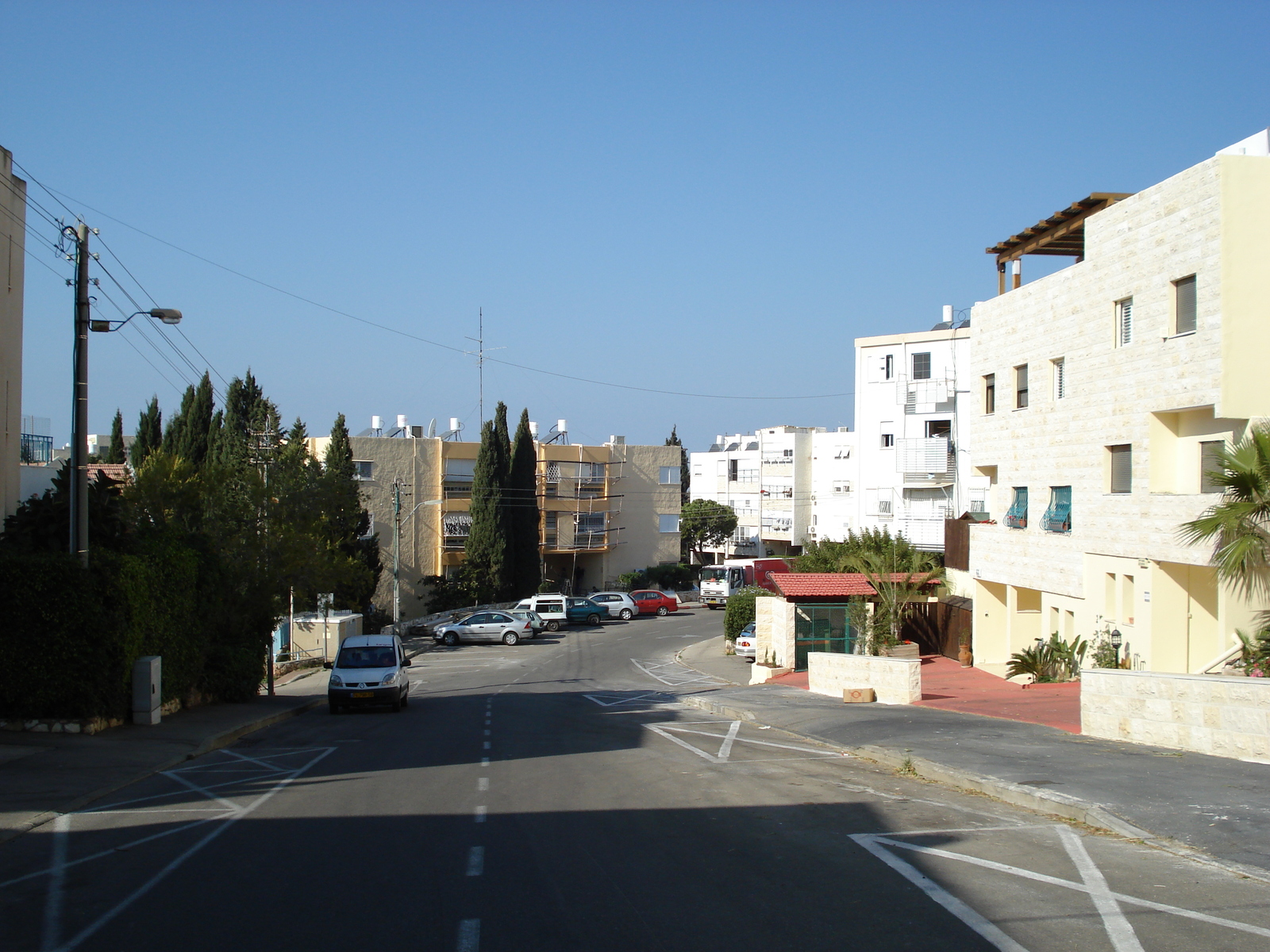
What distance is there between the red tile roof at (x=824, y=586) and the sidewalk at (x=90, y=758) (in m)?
16.3

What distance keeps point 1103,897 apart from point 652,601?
5548 cm

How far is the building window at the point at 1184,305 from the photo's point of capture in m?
18.8

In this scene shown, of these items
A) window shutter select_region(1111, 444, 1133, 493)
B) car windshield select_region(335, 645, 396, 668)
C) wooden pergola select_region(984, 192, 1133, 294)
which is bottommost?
car windshield select_region(335, 645, 396, 668)

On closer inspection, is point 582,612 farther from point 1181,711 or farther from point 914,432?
point 1181,711

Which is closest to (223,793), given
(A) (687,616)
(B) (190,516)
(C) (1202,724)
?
(C) (1202,724)

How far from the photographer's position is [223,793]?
41.3ft

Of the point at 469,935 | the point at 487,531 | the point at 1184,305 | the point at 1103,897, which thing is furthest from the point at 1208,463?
the point at 487,531

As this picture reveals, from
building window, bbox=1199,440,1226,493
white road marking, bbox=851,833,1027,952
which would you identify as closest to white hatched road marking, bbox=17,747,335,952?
white road marking, bbox=851,833,1027,952

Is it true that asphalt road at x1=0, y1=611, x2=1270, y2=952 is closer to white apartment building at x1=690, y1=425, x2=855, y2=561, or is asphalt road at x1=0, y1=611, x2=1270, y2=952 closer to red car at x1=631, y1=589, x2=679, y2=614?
red car at x1=631, y1=589, x2=679, y2=614

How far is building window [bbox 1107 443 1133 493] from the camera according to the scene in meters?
21.5

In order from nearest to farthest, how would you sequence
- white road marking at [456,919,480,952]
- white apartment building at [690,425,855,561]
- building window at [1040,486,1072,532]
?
white road marking at [456,919,480,952] → building window at [1040,486,1072,532] → white apartment building at [690,425,855,561]

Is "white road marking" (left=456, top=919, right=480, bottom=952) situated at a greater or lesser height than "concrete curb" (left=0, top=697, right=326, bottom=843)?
greater

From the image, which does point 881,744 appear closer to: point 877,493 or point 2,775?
point 2,775

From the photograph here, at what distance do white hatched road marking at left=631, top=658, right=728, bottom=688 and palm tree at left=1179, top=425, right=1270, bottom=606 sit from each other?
761 inches
